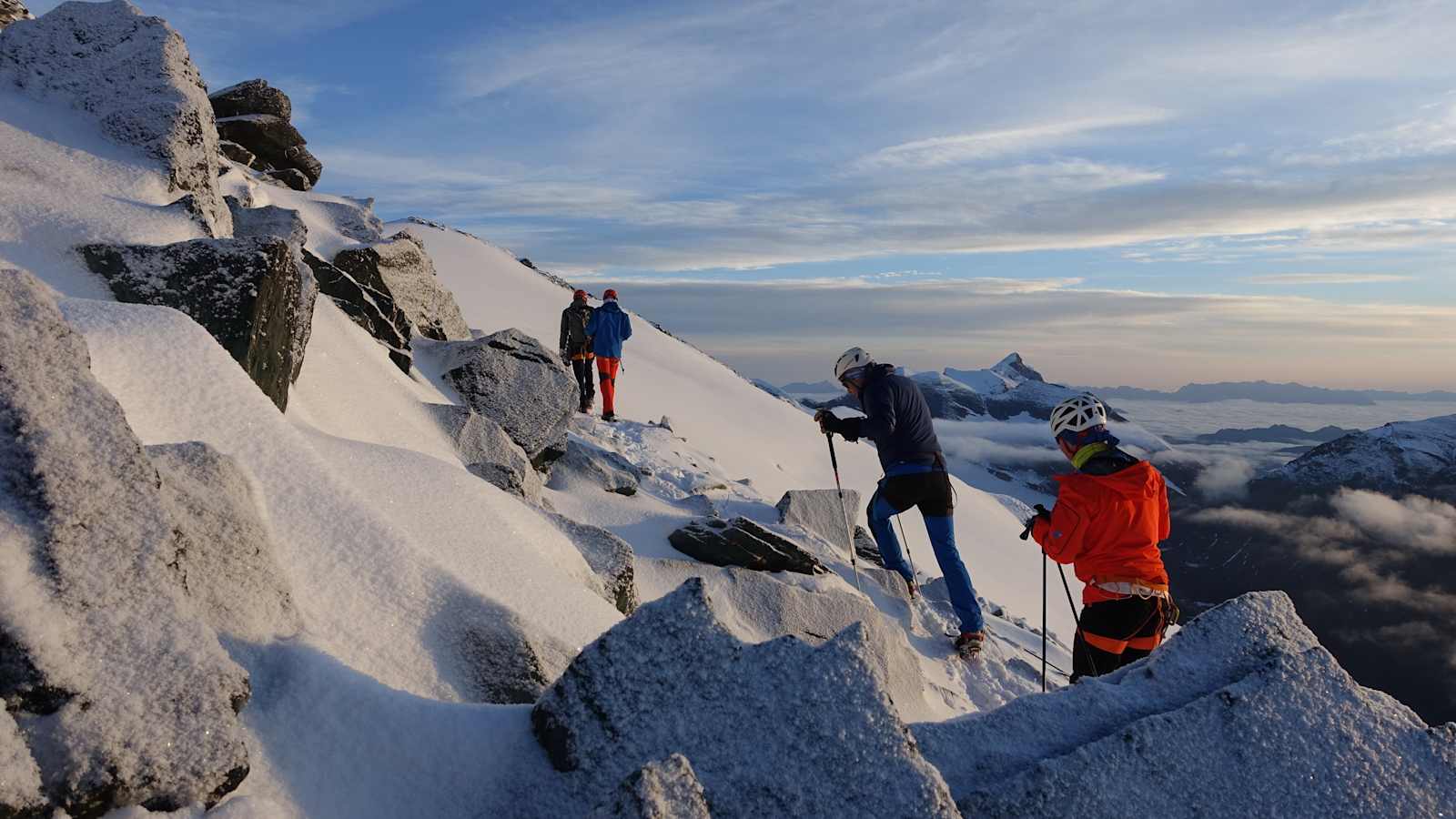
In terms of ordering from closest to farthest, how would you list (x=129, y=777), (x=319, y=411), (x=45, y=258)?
(x=129, y=777) < (x=45, y=258) < (x=319, y=411)

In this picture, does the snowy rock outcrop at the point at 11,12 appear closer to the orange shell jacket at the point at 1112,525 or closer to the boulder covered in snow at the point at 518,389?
the boulder covered in snow at the point at 518,389

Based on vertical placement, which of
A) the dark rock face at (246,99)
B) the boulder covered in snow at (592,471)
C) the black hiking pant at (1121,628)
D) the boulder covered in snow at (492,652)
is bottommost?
the boulder covered in snow at (592,471)

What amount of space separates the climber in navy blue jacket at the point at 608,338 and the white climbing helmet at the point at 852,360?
Result: 28.2ft

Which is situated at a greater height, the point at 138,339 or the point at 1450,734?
the point at 138,339

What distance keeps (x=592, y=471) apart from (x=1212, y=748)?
28.6ft

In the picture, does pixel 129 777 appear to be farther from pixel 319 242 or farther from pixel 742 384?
pixel 742 384

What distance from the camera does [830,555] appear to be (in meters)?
10.7

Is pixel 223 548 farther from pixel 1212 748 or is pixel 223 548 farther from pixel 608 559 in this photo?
pixel 1212 748

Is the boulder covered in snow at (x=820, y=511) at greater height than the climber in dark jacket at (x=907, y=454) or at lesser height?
lesser

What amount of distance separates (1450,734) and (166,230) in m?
9.12

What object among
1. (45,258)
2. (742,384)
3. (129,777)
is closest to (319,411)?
(45,258)

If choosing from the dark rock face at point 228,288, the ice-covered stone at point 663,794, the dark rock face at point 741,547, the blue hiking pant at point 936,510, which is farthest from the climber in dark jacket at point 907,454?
the ice-covered stone at point 663,794

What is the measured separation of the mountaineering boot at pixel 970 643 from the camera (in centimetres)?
898

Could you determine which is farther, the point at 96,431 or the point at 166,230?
the point at 166,230
